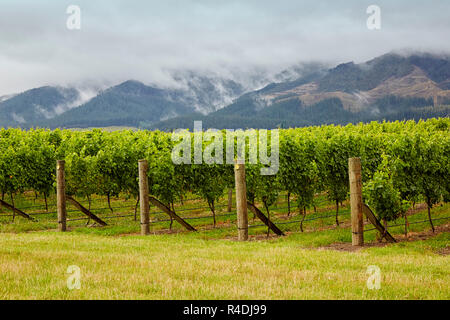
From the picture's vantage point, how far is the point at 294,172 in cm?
1738

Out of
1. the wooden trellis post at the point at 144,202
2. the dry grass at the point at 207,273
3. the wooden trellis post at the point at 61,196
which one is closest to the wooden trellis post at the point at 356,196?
the dry grass at the point at 207,273

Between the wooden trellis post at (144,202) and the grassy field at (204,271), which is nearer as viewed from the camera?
the grassy field at (204,271)

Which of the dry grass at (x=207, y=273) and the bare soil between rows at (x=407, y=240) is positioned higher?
the dry grass at (x=207, y=273)

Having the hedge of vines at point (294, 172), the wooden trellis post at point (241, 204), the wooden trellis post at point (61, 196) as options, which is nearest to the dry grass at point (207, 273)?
the wooden trellis post at point (241, 204)

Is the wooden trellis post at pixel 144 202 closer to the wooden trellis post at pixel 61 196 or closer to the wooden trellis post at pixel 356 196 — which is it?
the wooden trellis post at pixel 61 196

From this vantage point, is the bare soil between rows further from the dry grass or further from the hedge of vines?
the dry grass

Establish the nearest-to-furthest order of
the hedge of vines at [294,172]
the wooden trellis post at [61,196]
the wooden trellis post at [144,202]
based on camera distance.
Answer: the wooden trellis post at [144,202]
the wooden trellis post at [61,196]
the hedge of vines at [294,172]

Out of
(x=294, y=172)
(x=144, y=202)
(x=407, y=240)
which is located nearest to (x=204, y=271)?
(x=144, y=202)

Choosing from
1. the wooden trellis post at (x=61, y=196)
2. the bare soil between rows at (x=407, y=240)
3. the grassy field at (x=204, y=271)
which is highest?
the wooden trellis post at (x=61, y=196)

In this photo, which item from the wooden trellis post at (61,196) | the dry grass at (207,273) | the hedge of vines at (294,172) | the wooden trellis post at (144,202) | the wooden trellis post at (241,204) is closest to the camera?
the dry grass at (207,273)

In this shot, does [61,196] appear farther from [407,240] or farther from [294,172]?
[407,240]

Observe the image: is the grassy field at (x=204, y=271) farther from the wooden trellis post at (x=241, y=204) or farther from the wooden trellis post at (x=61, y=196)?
the wooden trellis post at (x=61, y=196)

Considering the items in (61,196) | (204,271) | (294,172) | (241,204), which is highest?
(294,172)

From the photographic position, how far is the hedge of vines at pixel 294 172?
15664 mm
